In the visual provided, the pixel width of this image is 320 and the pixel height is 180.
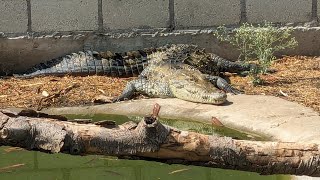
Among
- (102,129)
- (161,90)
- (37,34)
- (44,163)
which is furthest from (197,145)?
(37,34)

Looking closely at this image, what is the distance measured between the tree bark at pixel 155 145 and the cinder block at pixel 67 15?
16.8 feet

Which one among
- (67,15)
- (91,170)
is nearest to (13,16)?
(67,15)

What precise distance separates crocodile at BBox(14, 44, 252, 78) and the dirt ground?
0.12m

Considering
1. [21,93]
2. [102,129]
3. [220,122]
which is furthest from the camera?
[21,93]

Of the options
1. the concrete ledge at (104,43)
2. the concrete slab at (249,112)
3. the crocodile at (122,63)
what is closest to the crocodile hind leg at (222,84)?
the concrete slab at (249,112)

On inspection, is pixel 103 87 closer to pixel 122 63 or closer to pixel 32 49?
pixel 122 63

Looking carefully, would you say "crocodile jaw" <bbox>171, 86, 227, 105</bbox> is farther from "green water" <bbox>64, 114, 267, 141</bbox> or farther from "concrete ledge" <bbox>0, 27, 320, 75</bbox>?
"concrete ledge" <bbox>0, 27, 320, 75</bbox>

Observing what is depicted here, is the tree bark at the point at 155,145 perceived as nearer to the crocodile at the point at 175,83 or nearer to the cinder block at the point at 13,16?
the crocodile at the point at 175,83

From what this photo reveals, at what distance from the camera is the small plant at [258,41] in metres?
7.39

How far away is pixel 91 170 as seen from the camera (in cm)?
486

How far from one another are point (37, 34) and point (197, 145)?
5.38m

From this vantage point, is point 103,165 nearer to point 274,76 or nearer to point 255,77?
point 255,77

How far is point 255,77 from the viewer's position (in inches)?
286

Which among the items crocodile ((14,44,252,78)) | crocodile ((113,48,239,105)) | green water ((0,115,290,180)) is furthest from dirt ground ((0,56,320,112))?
green water ((0,115,290,180))
